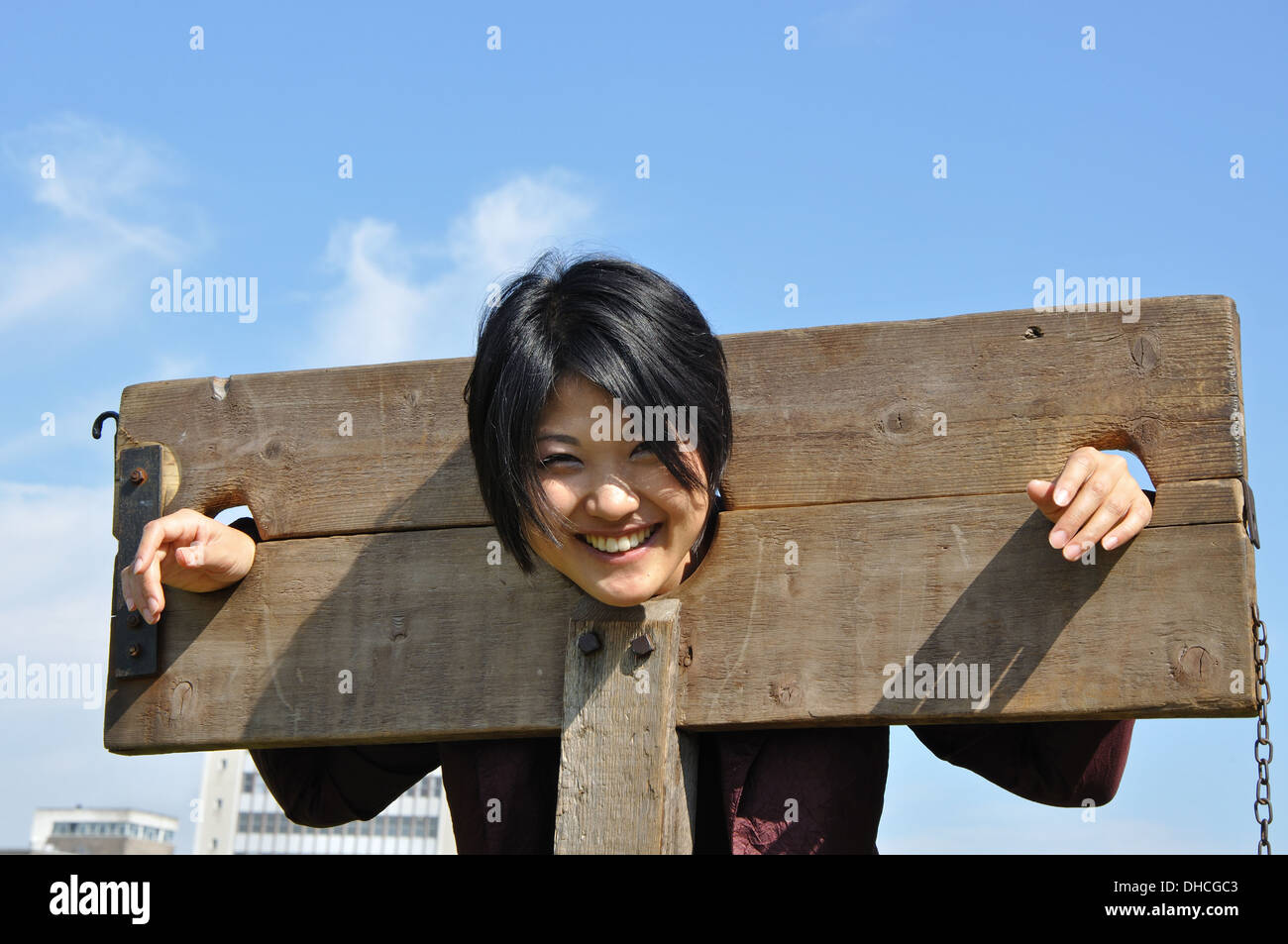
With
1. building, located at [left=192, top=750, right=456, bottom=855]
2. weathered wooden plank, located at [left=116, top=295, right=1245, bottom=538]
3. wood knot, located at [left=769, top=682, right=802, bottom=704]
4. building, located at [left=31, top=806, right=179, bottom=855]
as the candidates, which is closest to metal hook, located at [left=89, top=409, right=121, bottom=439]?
weathered wooden plank, located at [left=116, top=295, right=1245, bottom=538]

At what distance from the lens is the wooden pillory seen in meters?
2.85

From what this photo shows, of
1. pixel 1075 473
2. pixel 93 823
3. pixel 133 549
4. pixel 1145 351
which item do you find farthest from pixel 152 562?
pixel 93 823

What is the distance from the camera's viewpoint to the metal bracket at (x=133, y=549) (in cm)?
353

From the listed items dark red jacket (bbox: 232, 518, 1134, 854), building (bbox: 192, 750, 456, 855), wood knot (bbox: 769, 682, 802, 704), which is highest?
wood knot (bbox: 769, 682, 802, 704)

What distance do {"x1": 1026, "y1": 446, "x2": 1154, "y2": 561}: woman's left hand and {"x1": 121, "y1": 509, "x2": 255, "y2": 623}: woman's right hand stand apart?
1.95 meters

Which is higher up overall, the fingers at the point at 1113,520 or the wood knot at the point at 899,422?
the wood knot at the point at 899,422

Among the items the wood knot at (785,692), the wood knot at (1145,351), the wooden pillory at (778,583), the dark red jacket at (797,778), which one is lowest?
the dark red jacket at (797,778)

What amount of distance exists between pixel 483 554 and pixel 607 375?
2.15 feet

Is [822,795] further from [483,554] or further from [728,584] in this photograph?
[483,554]

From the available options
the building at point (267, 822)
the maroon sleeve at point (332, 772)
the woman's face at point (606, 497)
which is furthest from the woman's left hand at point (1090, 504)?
the building at point (267, 822)

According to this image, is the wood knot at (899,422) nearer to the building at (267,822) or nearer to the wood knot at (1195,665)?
the wood knot at (1195,665)
